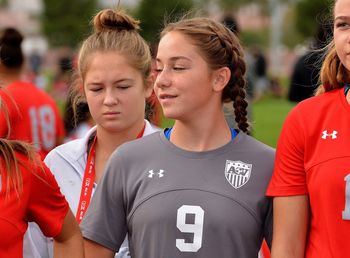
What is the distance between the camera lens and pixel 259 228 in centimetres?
340

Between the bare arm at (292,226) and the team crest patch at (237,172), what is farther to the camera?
the team crest patch at (237,172)

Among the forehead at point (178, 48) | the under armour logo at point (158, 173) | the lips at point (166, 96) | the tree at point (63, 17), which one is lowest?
the tree at point (63, 17)

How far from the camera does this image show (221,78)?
3.58m

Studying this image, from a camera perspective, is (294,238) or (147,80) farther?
(147,80)

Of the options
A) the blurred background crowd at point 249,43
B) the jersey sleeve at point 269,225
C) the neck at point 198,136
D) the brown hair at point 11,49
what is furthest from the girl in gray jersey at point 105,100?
the brown hair at point 11,49

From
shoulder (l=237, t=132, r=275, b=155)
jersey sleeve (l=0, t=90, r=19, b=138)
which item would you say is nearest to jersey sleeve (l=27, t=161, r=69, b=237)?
jersey sleeve (l=0, t=90, r=19, b=138)

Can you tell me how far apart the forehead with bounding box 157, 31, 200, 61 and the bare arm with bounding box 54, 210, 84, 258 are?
744 mm

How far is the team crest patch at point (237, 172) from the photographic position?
340 cm

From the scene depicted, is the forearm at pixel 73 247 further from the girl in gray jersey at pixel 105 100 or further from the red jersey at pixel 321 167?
the red jersey at pixel 321 167

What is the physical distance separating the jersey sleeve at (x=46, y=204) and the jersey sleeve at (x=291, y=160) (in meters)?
0.85

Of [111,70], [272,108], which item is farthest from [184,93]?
[272,108]

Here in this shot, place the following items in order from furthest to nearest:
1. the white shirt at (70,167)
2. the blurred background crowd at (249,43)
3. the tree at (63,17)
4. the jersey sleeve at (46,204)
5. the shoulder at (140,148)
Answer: the tree at (63,17) < the blurred background crowd at (249,43) < the white shirt at (70,167) < the shoulder at (140,148) < the jersey sleeve at (46,204)

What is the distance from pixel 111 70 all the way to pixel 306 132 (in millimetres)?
1214

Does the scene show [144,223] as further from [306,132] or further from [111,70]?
[111,70]
